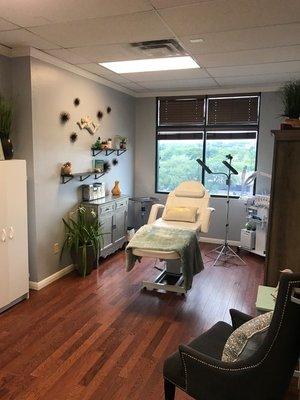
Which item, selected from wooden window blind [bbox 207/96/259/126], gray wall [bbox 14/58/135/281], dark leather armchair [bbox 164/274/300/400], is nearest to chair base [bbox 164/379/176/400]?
dark leather armchair [bbox 164/274/300/400]

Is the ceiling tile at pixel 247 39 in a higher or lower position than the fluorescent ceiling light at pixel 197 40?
higher

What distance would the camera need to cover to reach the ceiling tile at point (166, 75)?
4215 mm

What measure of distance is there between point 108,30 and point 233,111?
3.09m

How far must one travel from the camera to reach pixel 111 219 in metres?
4.70

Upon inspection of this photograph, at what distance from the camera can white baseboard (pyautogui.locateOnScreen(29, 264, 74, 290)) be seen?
12.1 ft

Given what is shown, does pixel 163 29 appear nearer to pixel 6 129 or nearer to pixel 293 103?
pixel 293 103

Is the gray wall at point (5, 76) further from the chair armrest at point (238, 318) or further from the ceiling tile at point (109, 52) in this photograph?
the chair armrest at point (238, 318)

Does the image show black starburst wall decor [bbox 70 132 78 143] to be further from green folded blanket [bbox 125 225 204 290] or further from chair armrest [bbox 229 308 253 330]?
chair armrest [bbox 229 308 253 330]

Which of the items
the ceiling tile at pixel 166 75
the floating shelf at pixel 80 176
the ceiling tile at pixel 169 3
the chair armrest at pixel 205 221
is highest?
the ceiling tile at pixel 166 75

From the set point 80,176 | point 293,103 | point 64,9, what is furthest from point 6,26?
point 293,103

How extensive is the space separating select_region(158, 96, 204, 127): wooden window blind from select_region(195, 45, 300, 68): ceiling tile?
1.71 m

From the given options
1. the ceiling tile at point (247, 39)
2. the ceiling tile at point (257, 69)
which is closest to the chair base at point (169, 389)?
the ceiling tile at point (247, 39)

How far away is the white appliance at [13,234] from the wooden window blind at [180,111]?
315 centimetres

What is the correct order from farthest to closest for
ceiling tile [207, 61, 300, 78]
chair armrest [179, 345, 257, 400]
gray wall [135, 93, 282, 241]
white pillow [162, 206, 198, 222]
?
gray wall [135, 93, 282, 241] < white pillow [162, 206, 198, 222] < ceiling tile [207, 61, 300, 78] < chair armrest [179, 345, 257, 400]
